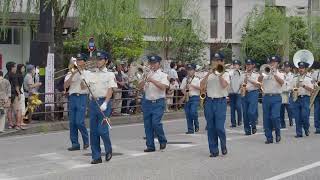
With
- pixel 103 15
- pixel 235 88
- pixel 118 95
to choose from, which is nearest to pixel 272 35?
pixel 118 95

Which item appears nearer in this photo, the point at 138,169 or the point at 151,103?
the point at 138,169

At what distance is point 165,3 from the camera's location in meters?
31.5

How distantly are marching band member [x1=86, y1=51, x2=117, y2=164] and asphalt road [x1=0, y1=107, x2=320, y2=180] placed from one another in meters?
0.37

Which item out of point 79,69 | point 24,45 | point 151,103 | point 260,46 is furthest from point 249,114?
point 260,46

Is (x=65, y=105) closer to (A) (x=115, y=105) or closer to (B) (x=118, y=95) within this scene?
(A) (x=115, y=105)

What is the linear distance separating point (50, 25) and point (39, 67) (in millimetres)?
1435

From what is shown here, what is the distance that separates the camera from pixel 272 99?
1548 centimetres

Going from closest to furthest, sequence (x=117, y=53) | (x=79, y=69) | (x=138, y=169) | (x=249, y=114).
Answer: (x=138, y=169)
(x=79, y=69)
(x=249, y=114)
(x=117, y=53)

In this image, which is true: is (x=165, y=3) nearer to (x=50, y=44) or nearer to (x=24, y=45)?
(x=24, y=45)

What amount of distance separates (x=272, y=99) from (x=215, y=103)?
293 centimetres

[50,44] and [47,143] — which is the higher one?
[50,44]

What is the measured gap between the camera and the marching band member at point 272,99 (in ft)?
50.4

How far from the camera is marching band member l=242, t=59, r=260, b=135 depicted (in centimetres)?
1753

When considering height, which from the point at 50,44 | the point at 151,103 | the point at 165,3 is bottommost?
the point at 151,103
